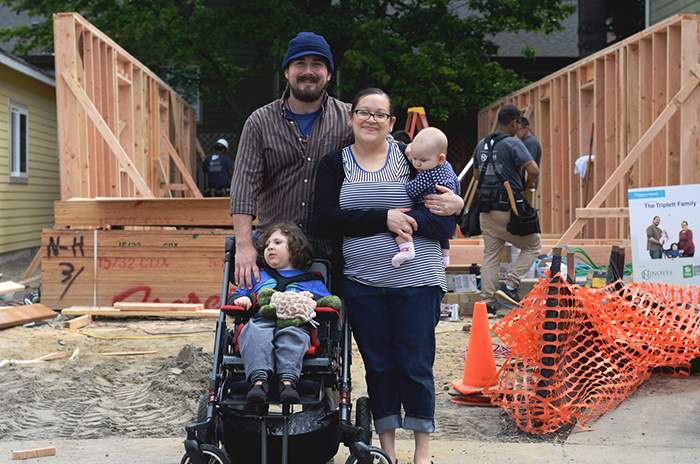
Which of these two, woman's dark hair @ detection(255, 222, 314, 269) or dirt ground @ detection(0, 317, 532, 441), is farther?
dirt ground @ detection(0, 317, 532, 441)

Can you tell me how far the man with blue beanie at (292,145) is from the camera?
15.6 ft

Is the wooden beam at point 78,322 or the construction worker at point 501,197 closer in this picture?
the wooden beam at point 78,322

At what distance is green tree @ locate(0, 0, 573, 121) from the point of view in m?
21.0

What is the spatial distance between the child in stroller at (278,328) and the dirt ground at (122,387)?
5.38 feet

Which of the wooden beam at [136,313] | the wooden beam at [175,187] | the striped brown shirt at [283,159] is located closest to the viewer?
the striped brown shirt at [283,159]

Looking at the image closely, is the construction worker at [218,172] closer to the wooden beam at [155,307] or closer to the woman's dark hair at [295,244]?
the wooden beam at [155,307]

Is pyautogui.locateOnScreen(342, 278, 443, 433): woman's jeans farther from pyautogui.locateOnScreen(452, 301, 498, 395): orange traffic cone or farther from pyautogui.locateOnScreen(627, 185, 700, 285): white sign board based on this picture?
pyautogui.locateOnScreen(627, 185, 700, 285): white sign board

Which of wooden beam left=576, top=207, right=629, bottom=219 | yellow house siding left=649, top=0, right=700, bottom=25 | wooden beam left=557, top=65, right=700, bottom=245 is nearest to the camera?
wooden beam left=576, top=207, right=629, bottom=219

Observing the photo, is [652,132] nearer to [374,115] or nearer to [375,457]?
[374,115]

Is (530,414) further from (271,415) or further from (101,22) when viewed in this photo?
(101,22)

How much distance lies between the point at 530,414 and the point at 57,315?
6.54 metres

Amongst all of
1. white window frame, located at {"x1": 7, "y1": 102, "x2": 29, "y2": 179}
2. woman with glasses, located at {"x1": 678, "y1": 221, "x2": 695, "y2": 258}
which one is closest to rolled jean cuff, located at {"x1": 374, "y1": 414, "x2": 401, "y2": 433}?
woman with glasses, located at {"x1": 678, "y1": 221, "x2": 695, "y2": 258}

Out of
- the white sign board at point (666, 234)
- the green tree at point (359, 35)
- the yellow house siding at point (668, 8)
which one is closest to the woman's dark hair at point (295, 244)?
the white sign board at point (666, 234)

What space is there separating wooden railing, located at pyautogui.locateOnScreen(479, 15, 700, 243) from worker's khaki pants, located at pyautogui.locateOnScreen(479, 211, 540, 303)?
126cm
